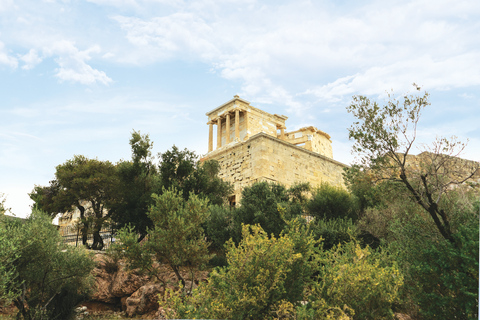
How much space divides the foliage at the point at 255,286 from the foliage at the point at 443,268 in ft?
9.15

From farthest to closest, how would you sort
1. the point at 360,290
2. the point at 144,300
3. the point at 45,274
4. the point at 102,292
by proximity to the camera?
the point at 102,292
the point at 144,300
the point at 45,274
the point at 360,290

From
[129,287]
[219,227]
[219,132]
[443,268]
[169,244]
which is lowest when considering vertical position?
[129,287]

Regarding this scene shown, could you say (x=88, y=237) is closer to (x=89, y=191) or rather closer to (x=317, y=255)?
(x=89, y=191)

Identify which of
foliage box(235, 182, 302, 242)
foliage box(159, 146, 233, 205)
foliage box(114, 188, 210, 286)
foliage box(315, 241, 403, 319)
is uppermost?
foliage box(159, 146, 233, 205)

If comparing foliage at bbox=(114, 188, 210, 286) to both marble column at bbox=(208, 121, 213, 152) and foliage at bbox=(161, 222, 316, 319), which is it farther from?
marble column at bbox=(208, 121, 213, 152)

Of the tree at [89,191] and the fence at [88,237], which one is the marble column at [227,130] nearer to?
the tree at [89,191]

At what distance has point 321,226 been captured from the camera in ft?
60.5

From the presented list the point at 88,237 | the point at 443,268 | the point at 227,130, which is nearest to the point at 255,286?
the point at 443,268

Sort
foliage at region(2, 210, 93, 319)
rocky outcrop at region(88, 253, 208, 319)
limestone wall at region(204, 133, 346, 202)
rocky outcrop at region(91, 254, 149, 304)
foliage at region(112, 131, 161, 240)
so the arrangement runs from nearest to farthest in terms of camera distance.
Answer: foliage at region(2, 210, 93, 319) < rocky outcrop at region(88, 253, 208, 319) < rocky outcrop at region(91, 254, 149, 304) < foliage at region(112, 131, 161, 240) < limestone wall at region(204, 133, 346, 202)

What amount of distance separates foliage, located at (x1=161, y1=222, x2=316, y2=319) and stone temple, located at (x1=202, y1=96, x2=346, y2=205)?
49.3 feet

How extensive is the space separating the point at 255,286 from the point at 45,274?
878 centimetres

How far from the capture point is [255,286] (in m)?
9.81

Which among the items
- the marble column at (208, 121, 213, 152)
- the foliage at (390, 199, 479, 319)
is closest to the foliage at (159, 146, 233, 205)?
the marble column at (208, 121, 213, 152)

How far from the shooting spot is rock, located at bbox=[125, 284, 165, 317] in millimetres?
15818
